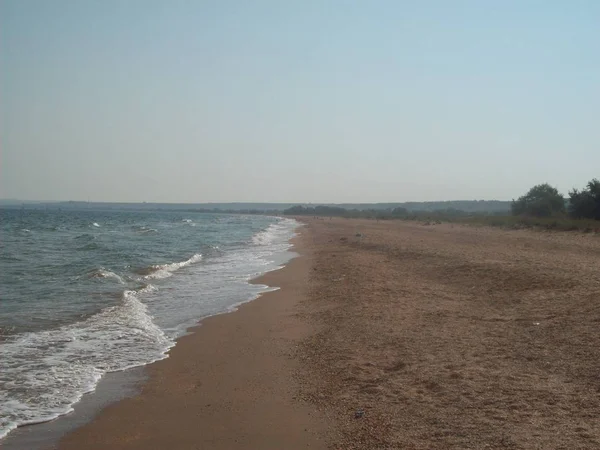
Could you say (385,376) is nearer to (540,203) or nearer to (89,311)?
(89,311)

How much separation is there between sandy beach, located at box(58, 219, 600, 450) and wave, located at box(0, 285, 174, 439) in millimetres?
689

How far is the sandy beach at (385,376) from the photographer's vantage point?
5641mm

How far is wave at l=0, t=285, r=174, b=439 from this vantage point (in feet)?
22.5

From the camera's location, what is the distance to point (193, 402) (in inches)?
273

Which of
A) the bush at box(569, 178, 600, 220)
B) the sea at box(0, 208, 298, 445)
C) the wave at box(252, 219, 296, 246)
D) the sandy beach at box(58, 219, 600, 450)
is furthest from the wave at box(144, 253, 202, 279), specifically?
the bush at box(569, 178, 600, 220)

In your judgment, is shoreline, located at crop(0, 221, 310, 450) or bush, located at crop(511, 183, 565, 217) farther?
bush, located at crop(511, 183, 565, 217)

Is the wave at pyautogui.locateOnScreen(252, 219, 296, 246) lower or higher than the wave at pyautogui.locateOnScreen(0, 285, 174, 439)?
lower

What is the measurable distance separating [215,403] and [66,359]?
11.1 ft

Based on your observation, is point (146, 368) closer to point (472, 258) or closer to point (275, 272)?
point (275, 272)

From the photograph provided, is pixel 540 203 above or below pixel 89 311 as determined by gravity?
above

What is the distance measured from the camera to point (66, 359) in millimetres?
8891

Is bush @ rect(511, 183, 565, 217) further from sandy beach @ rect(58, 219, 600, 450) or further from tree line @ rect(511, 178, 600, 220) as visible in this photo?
sandy beach @ rect(58, 219, 600, 450)

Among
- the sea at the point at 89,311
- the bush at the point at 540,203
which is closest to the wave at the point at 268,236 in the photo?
the sea at the point at 89,311

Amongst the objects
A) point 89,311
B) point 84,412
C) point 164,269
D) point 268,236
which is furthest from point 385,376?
point 268,236
